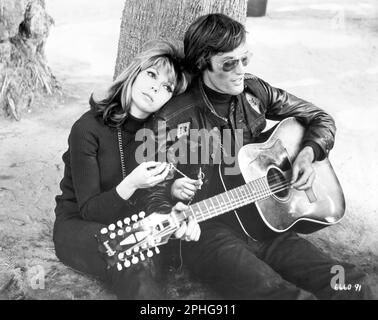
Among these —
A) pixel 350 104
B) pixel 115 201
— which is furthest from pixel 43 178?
pixel 350 104

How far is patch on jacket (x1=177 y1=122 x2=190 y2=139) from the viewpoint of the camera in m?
2.16

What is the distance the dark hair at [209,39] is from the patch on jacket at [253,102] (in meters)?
0.26

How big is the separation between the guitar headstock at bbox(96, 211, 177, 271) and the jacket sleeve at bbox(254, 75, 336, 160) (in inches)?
34.8

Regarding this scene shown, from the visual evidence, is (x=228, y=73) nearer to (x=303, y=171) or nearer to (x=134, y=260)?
(x=303, y=171)

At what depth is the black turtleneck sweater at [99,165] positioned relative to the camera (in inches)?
79.3


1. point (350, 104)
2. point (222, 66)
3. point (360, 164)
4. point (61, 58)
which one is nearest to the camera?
point (222, 66)

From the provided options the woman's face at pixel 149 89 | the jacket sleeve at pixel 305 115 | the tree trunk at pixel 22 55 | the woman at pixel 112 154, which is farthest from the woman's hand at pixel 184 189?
the tree trunk at pixel 22 55

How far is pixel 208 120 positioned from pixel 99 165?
51 cm

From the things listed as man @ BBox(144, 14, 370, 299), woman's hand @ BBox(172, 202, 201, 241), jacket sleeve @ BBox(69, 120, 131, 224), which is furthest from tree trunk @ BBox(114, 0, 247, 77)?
woman's hand @ BBox(172, 202, 201, 241)

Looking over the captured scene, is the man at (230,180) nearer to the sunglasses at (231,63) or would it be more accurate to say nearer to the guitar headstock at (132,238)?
the sunglasses at (231,63)

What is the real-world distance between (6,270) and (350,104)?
2.29 metres

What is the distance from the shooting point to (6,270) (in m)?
2.16
